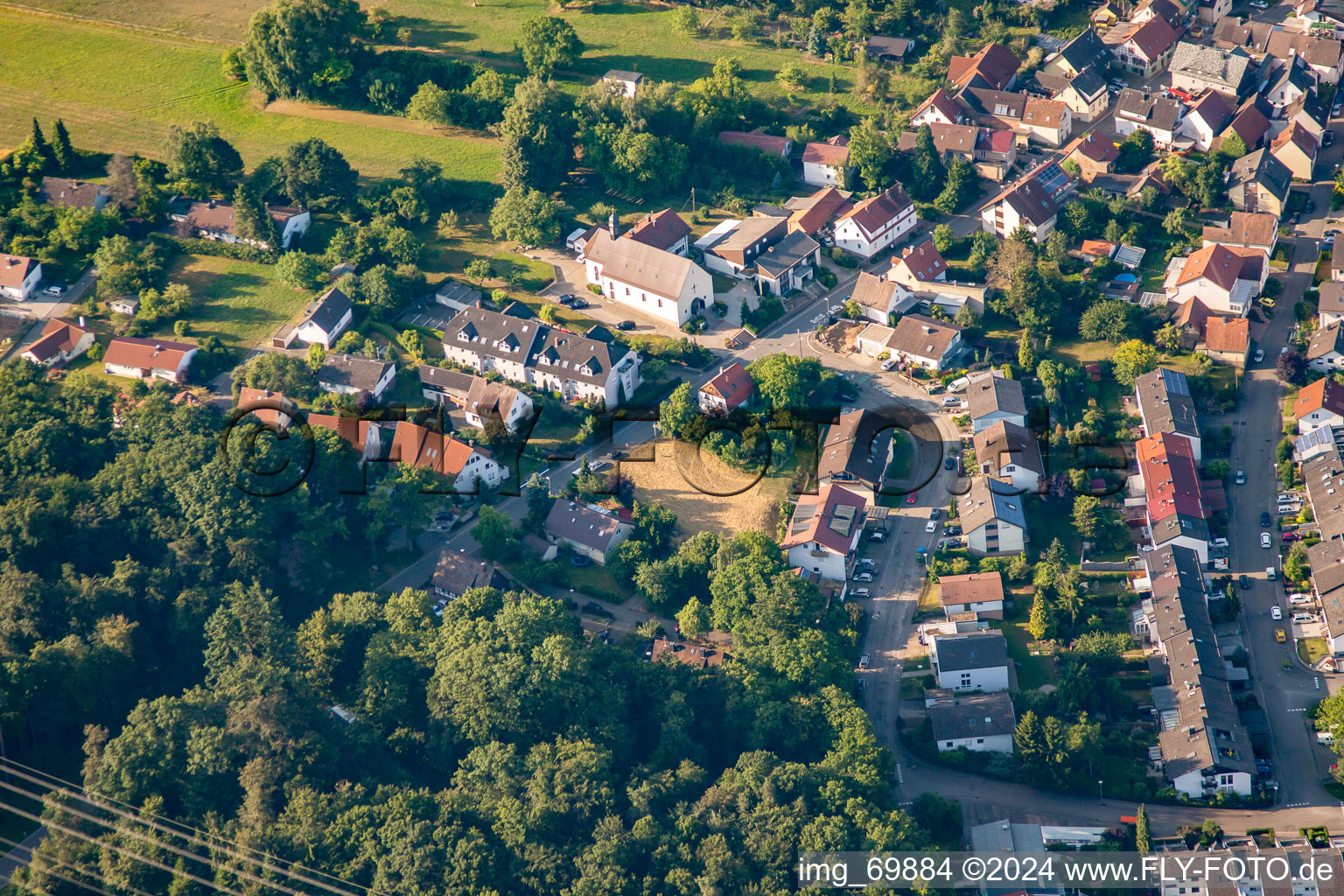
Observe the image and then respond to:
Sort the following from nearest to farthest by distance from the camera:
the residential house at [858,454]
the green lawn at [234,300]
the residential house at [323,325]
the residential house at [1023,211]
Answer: the residential house at [858,454], the residential house at [323,325], the green lawn at [234,300], the residential house at [1023,211]

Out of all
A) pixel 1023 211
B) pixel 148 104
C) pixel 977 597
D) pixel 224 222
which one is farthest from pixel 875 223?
pixel 148 104

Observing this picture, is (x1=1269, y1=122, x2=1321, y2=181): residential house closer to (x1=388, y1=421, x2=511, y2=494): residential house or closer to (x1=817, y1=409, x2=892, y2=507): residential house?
(x1=817, y1=409, x2=892, y2=507): residential house

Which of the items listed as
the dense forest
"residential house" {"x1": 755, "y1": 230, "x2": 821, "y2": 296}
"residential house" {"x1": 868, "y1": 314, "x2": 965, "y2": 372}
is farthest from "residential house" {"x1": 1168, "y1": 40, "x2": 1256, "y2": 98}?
the dense forest

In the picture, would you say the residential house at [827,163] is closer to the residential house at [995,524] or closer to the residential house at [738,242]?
the residential house at [738,242]

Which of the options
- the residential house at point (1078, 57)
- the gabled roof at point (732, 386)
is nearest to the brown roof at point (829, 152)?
the residential house at point (1078, 57)

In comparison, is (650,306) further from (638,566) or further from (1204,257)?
Result: (1204,257)

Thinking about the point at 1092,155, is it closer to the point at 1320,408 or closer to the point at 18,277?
the point at 1320,408

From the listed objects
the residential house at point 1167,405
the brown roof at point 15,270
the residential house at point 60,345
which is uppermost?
the residential house at point 1167,405

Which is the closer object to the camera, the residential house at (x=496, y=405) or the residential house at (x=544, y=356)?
the residential house at (x=496, y=405)
